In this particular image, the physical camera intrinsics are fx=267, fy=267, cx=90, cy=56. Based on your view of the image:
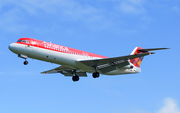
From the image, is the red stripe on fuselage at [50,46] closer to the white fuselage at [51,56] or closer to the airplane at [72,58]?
the airplane at [72,58]

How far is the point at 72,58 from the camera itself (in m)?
34.8

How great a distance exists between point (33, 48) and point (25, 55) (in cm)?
127

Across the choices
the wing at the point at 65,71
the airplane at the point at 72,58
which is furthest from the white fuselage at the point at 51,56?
the wing at the point at 65,71

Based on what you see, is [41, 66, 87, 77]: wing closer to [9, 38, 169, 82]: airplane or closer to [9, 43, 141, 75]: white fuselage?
[9, 38, 169, 82]: airplane

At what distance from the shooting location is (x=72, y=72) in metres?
41.2

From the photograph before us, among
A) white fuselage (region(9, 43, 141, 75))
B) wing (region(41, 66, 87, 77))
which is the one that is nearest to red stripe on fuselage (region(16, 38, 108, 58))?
white fuselage (region(9, 43, 141, 75))

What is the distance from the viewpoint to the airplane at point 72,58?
3195cm

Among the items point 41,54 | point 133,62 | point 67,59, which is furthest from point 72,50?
point 133,62

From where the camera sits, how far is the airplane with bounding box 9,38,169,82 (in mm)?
31953

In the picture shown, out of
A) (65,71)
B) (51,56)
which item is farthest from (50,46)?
(65,71)

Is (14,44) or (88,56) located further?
(88,56)

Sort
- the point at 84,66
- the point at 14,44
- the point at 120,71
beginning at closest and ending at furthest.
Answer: the point at 14,44 → the point at 84,66 → the point at 120,71

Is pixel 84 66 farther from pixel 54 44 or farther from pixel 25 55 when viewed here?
pixel 25 55

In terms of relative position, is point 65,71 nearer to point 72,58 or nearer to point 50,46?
point 72,58
